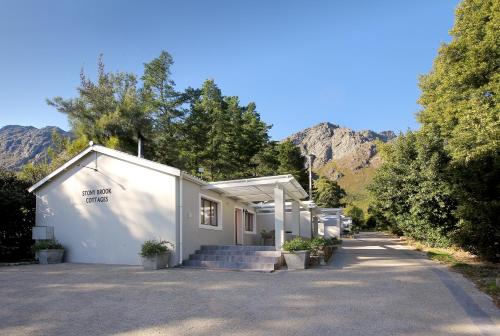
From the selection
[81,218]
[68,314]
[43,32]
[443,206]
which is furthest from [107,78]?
[68,314]

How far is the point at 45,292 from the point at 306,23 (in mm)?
11288

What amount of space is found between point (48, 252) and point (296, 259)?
29.3ft

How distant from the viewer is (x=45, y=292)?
25.7ft

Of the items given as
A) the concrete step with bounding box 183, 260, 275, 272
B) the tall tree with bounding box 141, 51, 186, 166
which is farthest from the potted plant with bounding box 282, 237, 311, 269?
the tall tree with bounding box 141, 51, 186, 166

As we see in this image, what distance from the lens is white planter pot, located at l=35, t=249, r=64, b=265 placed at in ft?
45.3

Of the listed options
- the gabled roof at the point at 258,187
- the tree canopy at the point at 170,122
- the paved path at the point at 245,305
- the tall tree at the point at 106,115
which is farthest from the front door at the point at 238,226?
the tree canopy at the point at 170,122

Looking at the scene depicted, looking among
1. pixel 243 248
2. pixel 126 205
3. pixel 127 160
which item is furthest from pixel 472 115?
pixel 126 205

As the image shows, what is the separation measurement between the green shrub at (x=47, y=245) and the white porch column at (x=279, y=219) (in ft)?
26.6

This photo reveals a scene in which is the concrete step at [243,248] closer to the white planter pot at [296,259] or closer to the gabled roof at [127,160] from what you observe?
the white planter pot at [296,259]

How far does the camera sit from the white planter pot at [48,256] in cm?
1380

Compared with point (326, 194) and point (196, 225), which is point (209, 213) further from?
point (326, 194)

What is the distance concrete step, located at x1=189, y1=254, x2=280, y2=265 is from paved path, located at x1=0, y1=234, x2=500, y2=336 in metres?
2.03

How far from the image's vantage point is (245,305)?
21.9 feet

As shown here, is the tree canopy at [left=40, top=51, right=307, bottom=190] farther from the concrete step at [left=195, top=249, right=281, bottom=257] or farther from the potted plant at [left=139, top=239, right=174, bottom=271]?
the potted plant at [left=139, top=239, right=174, bottom=271]
